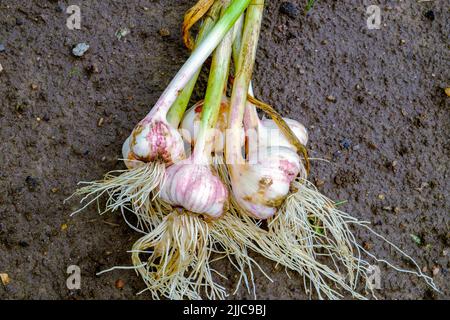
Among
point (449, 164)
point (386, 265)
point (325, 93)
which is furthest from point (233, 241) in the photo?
point (449, 164)

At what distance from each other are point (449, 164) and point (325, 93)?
0.38m

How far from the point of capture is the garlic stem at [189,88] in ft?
4.69

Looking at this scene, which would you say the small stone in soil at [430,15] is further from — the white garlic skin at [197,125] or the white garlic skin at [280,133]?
the white garlic skin at [197,125]

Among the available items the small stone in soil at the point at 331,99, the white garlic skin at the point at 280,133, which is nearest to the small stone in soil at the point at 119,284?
the white garlic skin at the point at 280,133

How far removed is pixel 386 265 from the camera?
146cm

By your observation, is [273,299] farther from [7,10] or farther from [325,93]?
[7,10]

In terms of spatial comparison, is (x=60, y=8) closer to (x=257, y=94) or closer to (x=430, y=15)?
(x=257, y=94)

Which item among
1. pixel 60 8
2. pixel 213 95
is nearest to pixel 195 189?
pixel 213 95

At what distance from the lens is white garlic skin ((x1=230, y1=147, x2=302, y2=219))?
4.34 feet

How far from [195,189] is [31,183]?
1.53 feet

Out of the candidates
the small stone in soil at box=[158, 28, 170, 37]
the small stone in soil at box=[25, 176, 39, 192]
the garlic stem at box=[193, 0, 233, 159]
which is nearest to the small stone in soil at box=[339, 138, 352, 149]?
the garlic stem at box=[193, 0, 233, 159]

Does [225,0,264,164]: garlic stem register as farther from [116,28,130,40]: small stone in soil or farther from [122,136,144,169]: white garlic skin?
[116,28,130,40]: small stone in soil

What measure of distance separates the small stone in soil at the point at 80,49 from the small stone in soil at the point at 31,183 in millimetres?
366

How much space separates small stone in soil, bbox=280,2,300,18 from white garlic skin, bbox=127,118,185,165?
0.57 m
